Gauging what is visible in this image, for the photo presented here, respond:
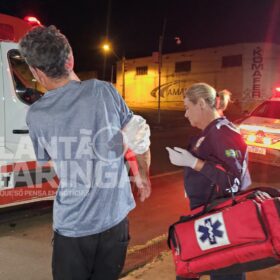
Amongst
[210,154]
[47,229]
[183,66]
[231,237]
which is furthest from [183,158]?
[183,66]

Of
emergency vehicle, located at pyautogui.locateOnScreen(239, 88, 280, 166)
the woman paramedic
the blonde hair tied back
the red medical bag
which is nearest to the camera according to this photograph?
the red medical bag

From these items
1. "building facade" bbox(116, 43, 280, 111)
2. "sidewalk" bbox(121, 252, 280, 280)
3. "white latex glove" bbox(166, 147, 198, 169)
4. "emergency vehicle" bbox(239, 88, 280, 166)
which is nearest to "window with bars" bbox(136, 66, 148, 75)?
"building facade" bbox(116, 43, 280, 111)

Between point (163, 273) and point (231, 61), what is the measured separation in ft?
93.7

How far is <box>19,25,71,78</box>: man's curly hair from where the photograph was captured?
1629mm

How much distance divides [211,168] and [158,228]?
8.96 ft

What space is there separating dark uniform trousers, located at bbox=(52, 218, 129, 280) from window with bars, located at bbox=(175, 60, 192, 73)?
3294cm

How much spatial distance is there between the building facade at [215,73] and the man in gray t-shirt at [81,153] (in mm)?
22324

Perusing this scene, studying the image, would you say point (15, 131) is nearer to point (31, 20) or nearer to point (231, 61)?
point (31, 20)

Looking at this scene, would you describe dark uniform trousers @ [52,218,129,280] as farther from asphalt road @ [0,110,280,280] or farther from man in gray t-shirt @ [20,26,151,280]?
asphalt road @ [0,110,280,280]

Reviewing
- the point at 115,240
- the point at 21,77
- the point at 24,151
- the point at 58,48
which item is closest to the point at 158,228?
the point at 24,151

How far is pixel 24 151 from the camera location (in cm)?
444

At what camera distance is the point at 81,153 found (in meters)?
1.76

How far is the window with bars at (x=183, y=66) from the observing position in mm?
→ 33969

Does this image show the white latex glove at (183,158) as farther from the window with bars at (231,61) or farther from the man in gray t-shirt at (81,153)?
the window with bars at (231,61)
